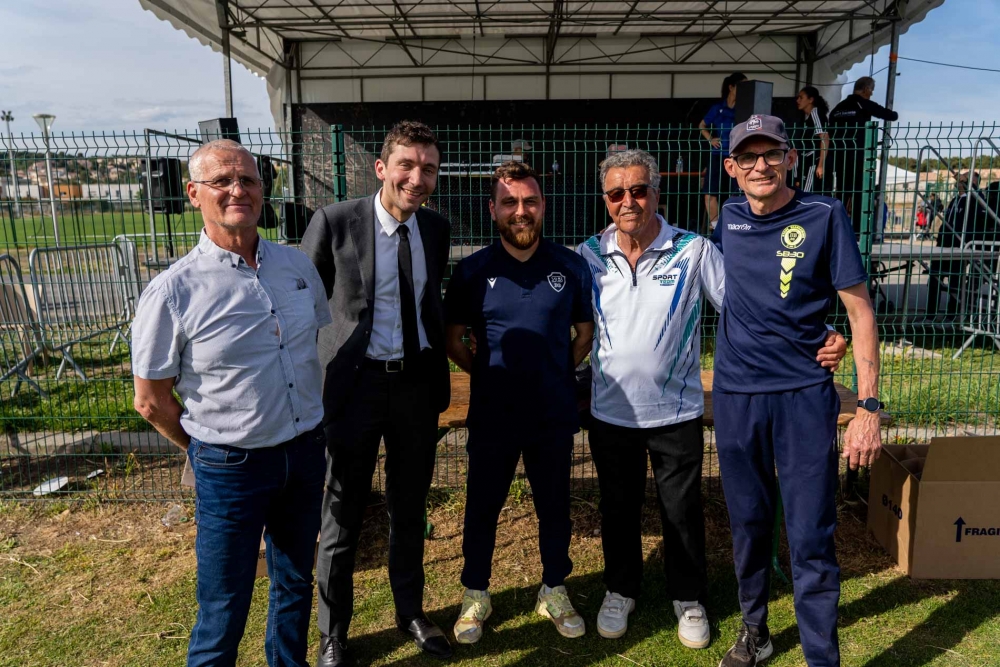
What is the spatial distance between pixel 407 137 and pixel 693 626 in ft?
7.54

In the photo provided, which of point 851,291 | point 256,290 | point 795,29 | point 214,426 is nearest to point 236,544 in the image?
point 214,426

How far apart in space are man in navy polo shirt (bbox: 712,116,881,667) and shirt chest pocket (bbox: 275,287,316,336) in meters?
1.55

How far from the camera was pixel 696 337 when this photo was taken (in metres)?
2.95

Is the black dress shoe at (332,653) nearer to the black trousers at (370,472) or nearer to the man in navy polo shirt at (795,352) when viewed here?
the black trousers at (370,472)

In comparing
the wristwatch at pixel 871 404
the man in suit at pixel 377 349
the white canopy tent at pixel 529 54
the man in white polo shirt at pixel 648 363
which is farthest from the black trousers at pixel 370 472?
the white canopy tent at pixel 529 54

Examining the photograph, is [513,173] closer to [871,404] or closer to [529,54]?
[871,404]

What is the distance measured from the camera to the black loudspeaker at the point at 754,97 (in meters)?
5.21

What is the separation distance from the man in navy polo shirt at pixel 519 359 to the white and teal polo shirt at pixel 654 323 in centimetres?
12

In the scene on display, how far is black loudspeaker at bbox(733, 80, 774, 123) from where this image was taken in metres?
5.21

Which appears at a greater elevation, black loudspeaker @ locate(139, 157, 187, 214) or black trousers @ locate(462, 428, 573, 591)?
black loudspeaker @ locate(139, 157, 187, 214)

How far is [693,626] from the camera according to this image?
9.91 feet

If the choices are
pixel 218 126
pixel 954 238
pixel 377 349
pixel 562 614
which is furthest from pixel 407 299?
pixel 954 238

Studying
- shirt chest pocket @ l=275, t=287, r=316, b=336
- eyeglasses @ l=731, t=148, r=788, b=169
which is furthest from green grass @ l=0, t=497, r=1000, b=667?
eyeglasses @ l=731, t=148, r=788, b=169

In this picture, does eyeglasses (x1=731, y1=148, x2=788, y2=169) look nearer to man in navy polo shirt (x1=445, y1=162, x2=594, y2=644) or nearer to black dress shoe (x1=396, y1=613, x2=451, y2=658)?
man in navy polo shirt (x1=445, y1=162, x2=594, y2=644)
